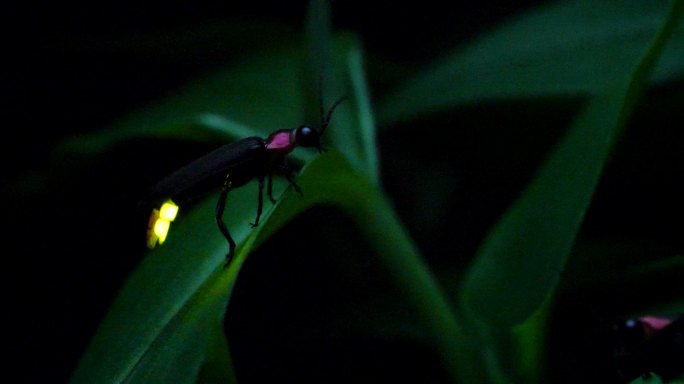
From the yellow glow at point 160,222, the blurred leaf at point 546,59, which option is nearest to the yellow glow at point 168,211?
the yellow glow at point 160,222

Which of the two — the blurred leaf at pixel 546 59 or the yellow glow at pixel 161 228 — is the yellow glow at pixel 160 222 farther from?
the blurred leaf at pixel 546 59

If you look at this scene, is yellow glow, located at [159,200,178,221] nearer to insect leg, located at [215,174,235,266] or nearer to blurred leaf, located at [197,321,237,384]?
insect leg, located at [215,174,235,266]

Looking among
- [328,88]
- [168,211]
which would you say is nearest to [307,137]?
[328,88]

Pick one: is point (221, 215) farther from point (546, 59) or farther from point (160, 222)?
point (546, 59)

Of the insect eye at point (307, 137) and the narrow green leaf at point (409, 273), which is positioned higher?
the insect eye at point (307, 137)

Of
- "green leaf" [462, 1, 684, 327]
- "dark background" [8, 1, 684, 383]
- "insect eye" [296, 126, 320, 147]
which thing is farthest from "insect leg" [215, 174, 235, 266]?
Answer: "dark background" [8, 1, 684, 383]

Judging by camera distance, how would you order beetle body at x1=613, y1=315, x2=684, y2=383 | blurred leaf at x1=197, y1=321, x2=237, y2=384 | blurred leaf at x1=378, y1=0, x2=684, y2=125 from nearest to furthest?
blurred leaf at x1=197, y1=321, x2=237, y2=384, beetle body at x1=613, y1=315, x2=684, y2=383, blurred leaf at x1=378, y1=0, x2=684, y2=125

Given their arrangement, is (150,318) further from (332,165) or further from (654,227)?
(654,227)
